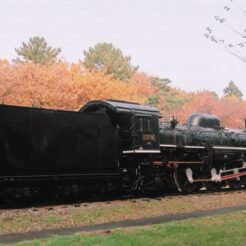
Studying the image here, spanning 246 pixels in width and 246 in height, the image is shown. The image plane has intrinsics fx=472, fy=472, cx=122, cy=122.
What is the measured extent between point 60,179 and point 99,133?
2303 mm

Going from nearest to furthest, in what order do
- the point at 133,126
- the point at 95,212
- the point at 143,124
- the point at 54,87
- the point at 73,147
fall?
the point at 95,212
the point at 73,147
the point at 133,126
the point at 143,124
the point at 54,87

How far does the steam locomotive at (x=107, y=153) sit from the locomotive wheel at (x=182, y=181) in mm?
39

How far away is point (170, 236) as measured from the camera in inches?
325

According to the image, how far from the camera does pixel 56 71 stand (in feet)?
146

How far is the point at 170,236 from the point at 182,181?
1079 centimetres

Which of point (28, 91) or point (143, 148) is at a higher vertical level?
point (28, 91)

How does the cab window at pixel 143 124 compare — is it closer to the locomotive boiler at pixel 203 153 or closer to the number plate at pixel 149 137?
the number plate at pixel 149 137

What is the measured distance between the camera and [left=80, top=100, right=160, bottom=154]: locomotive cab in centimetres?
1636

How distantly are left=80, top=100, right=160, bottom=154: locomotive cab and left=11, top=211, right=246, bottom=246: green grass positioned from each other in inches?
267

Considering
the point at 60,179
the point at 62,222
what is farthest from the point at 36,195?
the point at 62,222

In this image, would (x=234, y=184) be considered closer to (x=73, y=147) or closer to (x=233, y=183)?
(x=233, y=183)

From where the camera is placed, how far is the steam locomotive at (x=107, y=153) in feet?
A: 43.8

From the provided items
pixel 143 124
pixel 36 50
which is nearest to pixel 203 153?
pixel 143 124

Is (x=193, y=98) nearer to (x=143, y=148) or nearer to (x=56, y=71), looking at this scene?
(x=56, y=71)
